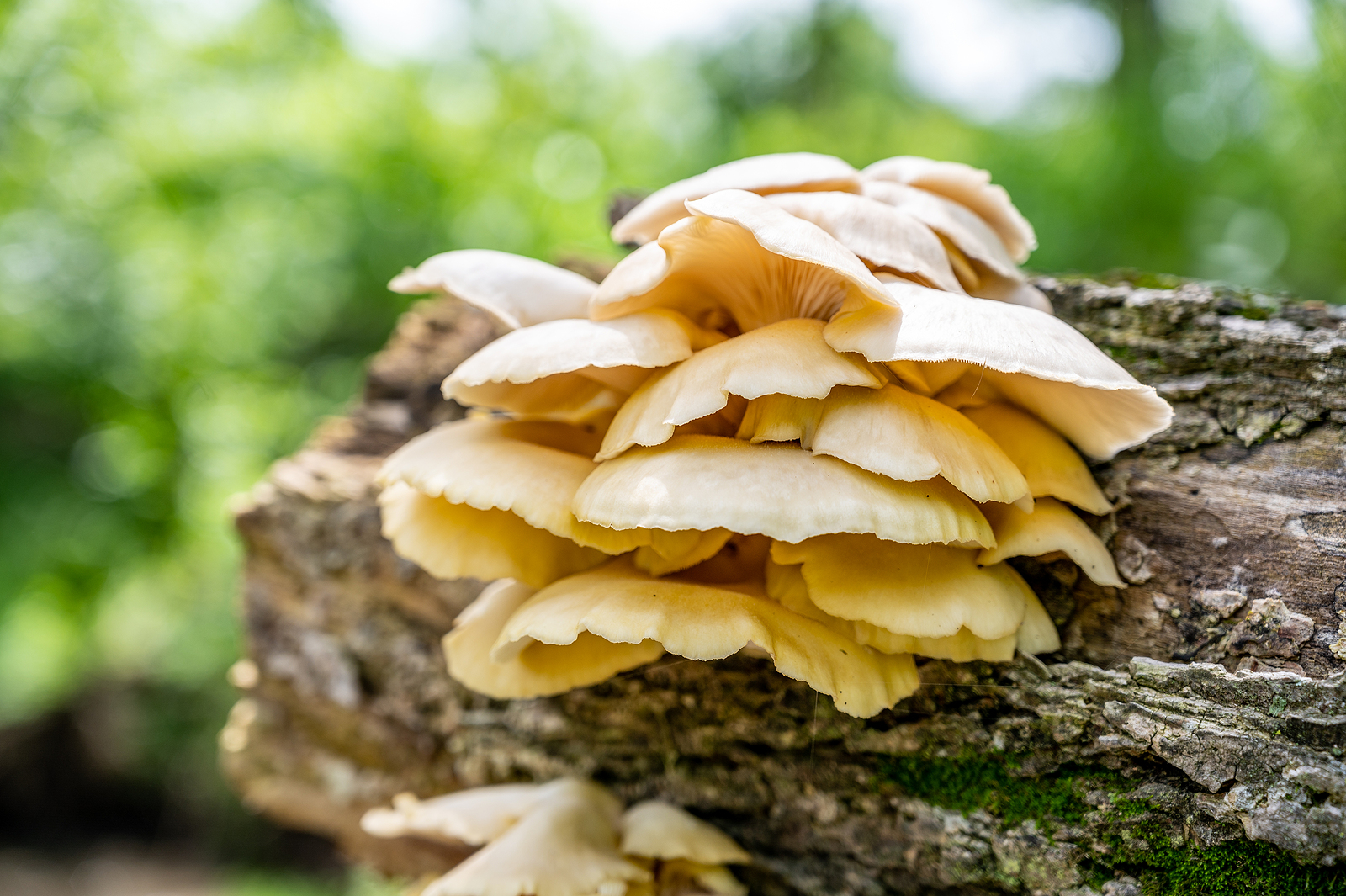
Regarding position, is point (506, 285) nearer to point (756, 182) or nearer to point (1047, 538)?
point (756, 182)

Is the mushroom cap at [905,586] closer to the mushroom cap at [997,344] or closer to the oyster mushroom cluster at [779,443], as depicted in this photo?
the oyster mushroom cluster at [779,443]

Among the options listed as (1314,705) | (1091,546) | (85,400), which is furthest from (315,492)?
(85,400)

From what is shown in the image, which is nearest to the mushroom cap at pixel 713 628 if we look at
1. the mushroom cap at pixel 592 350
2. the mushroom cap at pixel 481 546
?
the mushroom cap at pixel 481 546

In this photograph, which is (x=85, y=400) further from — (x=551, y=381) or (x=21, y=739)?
(x=551, y=381)

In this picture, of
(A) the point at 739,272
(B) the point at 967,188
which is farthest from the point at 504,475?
(B) the point at 967,188

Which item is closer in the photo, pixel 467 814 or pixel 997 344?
pixel 997 344

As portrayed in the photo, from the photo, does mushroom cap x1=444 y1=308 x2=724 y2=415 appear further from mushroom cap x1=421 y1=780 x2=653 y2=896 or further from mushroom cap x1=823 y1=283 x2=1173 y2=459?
mushroom cap x1=421 y1=780 x2=653 y2=896
